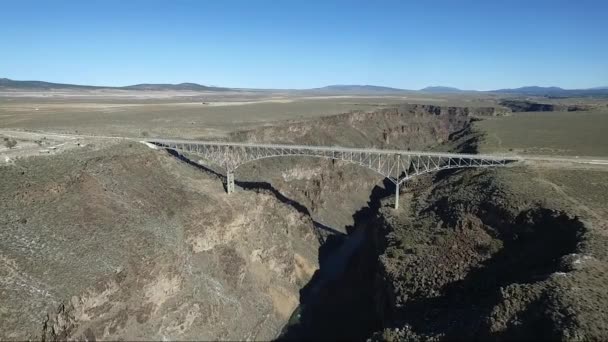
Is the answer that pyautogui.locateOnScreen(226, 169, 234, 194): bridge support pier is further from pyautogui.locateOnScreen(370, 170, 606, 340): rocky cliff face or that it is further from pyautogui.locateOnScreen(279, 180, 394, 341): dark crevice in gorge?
pyautogui.locateOnScreen(370, 170, 606, 340): rocky cliff face

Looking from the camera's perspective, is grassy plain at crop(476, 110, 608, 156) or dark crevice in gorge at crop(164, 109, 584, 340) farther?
grassy plain at crop(476, 110, 608, 156)

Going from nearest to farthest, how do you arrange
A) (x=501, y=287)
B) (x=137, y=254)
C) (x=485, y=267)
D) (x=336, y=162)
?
(x=501, y=287) → (x=137, y=254) → (x=485, y=267) → (x=336, y=162)

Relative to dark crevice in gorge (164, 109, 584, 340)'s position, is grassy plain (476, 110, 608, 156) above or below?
above

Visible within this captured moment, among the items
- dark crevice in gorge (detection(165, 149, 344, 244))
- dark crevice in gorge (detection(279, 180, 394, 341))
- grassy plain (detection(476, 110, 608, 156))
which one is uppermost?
grassy plain (detection(476, 110, 608, 156))

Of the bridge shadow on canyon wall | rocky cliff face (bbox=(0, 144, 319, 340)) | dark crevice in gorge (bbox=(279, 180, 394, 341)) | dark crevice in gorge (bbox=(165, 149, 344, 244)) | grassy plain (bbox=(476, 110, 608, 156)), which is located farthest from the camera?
grassy plain (bbox=(476, 110, 608, 156))

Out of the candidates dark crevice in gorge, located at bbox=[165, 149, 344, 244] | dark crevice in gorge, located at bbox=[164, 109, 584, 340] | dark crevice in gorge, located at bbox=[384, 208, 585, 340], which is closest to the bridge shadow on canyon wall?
dark crevice in gorge, located at bbox=[165, 149, 344, 244]

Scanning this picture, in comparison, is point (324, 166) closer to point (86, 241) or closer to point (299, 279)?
point (299, 279)

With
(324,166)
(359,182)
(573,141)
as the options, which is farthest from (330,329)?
(573,141)

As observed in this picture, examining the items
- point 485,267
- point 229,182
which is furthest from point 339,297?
point 485,267

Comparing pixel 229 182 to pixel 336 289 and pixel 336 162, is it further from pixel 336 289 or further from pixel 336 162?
pixel 336 162
